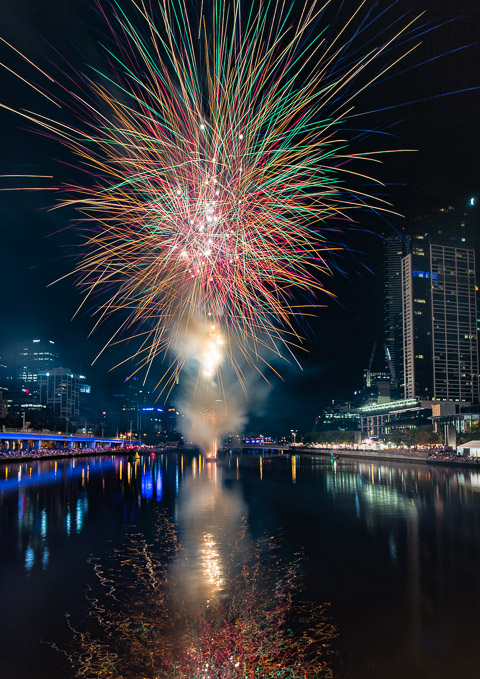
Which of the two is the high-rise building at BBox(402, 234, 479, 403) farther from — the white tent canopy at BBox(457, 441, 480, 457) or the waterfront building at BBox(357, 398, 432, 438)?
the white tent canopy at BBox(457, 441, 480, 457)

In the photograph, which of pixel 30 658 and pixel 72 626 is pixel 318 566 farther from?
pixel 30 658

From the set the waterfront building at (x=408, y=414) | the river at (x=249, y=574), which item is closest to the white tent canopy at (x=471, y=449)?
the river at (x=249, y=574)

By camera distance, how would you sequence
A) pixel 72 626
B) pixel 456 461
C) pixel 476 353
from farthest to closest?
pixel 476 353, pixel 456 461, pixel 72 626

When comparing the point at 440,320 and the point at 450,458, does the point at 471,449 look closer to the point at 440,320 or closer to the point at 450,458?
the point at 450,458

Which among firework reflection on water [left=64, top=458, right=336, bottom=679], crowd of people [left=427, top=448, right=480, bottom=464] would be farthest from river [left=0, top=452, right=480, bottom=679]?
crowd of people [left=427, top=448, right=480, bottom=464]

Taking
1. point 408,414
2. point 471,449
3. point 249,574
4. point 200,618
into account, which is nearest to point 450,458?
point 471,449

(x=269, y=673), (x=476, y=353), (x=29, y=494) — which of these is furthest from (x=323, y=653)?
(x=476, y=353)
